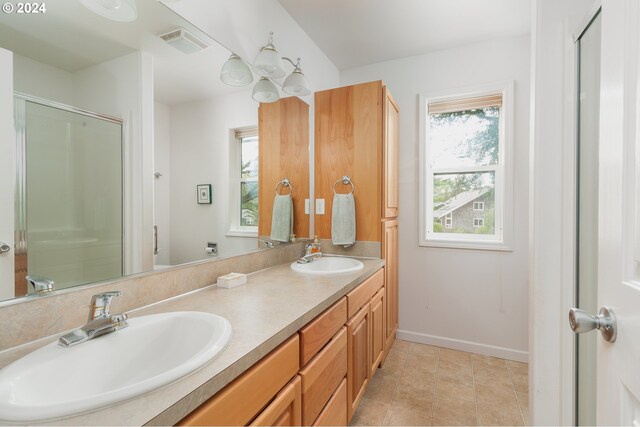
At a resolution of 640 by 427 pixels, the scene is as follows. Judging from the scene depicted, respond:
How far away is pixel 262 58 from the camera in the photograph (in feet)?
5.16

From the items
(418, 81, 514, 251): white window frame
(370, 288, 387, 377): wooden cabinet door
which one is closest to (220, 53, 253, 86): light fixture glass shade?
(370, 288, 387, 377): wooden cabinet door

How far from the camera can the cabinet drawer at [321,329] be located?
1.01m

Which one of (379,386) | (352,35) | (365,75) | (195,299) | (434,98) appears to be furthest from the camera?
(365,75)

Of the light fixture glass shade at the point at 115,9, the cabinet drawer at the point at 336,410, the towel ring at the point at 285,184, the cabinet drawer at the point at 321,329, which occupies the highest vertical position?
the light fixture glass shade at the point at 115,9

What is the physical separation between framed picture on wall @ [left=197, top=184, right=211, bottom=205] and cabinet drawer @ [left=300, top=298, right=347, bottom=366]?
30.0 inches

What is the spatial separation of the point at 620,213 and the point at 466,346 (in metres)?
2.33

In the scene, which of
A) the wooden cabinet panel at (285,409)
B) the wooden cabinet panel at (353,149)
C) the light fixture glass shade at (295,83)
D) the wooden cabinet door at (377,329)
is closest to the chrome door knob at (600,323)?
the wooden cabinet panel at (285,409)

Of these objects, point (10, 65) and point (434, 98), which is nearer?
point (10, 65)

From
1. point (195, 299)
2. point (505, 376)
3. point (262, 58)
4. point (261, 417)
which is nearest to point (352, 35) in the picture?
point (262, 58)

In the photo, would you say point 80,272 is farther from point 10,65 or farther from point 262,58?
point 262,58

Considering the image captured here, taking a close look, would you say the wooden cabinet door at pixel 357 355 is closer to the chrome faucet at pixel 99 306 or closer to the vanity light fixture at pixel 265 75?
the chrome faucet at pixel 99 306

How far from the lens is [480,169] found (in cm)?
244

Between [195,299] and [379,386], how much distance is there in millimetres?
1484

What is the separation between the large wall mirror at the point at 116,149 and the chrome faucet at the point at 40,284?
12 mm
